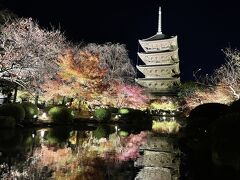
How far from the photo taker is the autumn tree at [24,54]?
22.1 meters

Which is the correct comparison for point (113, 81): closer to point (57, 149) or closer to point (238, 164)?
point (57, 149)

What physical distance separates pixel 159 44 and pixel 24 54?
45.1 meters

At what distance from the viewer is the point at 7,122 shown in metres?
20.7

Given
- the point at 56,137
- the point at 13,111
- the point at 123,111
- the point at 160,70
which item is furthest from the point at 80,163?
the point at 160,70

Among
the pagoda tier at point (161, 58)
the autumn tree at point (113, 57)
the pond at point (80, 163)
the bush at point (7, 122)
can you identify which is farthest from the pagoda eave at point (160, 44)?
the pond at point (80, 163)

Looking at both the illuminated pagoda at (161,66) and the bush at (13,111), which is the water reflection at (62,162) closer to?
the bush at (13,111)

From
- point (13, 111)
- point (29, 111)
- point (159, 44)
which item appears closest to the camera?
point (13, 111)

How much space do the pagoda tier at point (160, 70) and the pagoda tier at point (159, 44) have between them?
11.5ft

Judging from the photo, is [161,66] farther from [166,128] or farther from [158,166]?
[158,166]

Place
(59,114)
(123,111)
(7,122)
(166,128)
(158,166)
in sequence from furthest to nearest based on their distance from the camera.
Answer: (123,111)
(166,128)
(59,114)
(7,122)
(158,166)

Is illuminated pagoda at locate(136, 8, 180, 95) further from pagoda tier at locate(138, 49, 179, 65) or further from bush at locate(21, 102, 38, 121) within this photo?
bush at locate(21, 102, 38, 121)

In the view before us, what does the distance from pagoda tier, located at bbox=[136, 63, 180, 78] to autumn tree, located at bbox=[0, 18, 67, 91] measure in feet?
107

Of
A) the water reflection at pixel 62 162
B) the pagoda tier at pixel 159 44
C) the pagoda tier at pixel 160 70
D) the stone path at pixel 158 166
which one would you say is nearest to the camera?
the water reflection at pixel 62 162

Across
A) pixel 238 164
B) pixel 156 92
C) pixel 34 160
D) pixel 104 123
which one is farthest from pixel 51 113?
pixel 156 92
